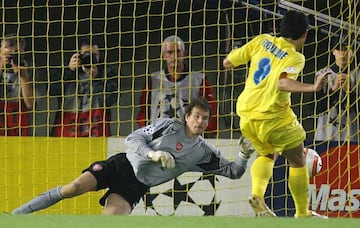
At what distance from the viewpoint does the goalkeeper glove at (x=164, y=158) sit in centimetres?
916

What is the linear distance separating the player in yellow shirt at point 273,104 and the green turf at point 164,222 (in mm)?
1627

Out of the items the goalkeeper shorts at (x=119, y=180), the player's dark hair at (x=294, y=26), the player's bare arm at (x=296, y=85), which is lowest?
the goalkeeper shorts at (x=119, y=180)

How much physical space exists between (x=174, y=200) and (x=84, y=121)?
1.07 meters

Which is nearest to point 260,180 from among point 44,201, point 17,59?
point 44,201

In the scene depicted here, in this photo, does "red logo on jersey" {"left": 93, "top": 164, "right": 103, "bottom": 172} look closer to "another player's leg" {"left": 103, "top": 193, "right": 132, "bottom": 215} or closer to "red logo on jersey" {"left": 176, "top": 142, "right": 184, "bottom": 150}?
"another player's leg" {"left": 103, "top": 193, "right": 132, "bottom": 215}

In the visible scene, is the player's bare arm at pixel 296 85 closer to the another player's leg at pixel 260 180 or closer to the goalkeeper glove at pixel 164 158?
the another player's leg at pixel 260 180

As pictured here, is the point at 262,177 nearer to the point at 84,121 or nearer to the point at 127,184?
the point at 127,184

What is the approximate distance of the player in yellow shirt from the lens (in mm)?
8367

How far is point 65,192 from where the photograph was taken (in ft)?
32.1

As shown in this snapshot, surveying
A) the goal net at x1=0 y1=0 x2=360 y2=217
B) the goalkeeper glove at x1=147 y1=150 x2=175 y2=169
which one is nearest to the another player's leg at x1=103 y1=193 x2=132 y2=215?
the goalkeeper glove at x1=147 y1=150 x2=175 y2=169

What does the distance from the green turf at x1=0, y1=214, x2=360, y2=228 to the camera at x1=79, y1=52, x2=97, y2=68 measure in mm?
4268

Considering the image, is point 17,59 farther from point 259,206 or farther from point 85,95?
point 259,206

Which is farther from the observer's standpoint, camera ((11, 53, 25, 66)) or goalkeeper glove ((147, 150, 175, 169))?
camera ((11, 53, 25, 66))

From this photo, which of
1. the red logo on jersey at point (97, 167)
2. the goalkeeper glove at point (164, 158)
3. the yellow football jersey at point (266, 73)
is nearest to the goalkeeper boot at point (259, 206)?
the yellow football jersey at point (266, 73)
